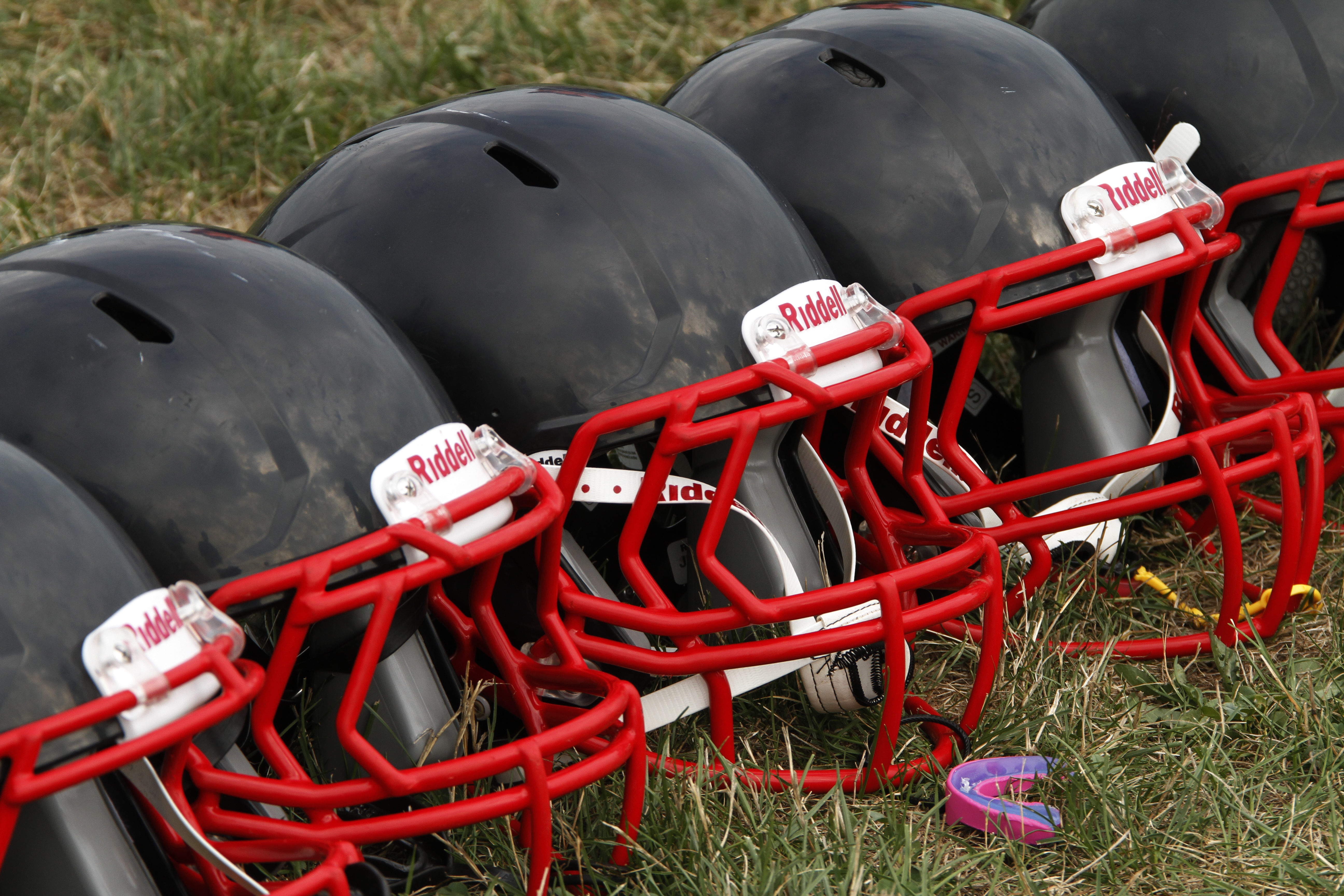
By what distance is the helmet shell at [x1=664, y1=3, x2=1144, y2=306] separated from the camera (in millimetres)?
2242

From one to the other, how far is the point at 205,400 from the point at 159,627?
1.03ft

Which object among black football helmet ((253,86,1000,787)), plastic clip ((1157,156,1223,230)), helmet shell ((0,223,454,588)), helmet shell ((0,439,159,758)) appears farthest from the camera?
plastic clip ((1157,156,1223,230))

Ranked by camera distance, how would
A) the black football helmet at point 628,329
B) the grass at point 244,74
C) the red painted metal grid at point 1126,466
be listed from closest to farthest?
1. the black football helmet at point 628,329
2. the red painted metal grid at point 1126,466
3. the grass at point 244,74

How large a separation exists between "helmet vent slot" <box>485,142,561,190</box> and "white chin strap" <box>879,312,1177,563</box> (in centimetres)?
71

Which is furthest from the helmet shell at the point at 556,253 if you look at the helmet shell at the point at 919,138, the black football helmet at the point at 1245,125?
the black football helmet at the point at 1245,125

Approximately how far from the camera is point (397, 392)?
5.89 ft

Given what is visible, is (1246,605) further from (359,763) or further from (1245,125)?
(359,763)

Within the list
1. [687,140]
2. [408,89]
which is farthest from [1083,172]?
[408,89]

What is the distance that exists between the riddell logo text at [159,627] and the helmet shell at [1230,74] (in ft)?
6.51

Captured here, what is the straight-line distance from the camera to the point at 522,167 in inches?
82.0

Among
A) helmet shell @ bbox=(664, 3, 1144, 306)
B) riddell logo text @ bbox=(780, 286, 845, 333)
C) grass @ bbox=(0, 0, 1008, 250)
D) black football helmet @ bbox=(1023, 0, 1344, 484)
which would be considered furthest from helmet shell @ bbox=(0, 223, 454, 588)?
grass @ bbox=(0, 0, 1008, 250)

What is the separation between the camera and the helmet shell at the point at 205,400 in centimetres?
164

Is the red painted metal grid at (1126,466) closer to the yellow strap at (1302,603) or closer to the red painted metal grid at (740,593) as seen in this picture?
the yellow strap at (1302,603)

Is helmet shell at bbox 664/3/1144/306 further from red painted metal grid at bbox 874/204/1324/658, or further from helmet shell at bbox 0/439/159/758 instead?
helmet shell at bbox 0/439/159/758
